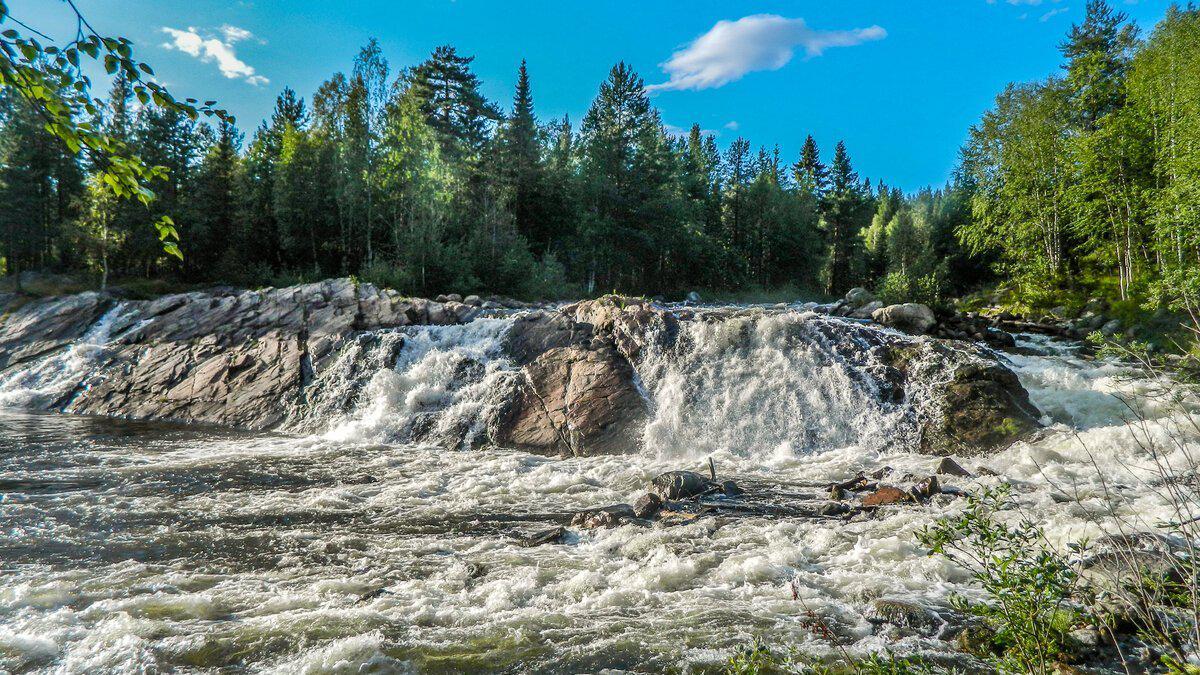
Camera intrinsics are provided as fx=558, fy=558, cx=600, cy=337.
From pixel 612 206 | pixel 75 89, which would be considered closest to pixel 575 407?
pixel 75 89

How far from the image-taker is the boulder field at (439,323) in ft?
36.9

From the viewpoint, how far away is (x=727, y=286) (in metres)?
A: 49.6

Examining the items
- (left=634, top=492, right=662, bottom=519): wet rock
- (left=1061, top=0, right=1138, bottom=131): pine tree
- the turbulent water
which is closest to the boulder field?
the turbulent water

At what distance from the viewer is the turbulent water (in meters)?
4.29

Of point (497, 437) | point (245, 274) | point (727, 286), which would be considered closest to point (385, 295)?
point (497, 437)

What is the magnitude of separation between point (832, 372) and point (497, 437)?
24.6ft

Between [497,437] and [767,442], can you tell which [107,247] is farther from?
[767,442]

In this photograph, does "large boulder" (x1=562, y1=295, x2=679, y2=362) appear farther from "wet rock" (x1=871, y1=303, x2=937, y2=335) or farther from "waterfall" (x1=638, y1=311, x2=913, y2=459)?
"wet rock" (x1=871, y1=303, x2=937, y2=335)

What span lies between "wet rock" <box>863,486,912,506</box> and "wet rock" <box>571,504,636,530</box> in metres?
3.20

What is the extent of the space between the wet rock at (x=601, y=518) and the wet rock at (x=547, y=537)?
377 mm

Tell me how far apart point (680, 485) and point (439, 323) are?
11236mm

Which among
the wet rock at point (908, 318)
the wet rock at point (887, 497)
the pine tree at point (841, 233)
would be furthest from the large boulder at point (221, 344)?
the pine tree at point (841, 233)

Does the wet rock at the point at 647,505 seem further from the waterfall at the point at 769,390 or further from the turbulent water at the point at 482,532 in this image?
the waterfall at the point at 769,390

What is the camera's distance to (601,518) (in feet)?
23.2
